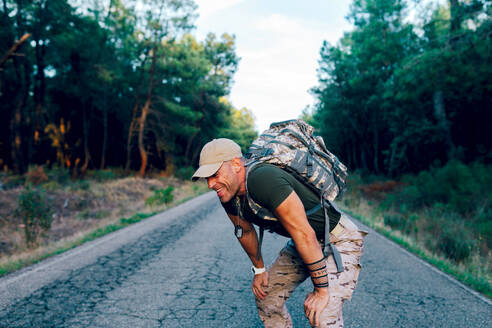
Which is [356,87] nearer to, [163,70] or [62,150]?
[163,70]

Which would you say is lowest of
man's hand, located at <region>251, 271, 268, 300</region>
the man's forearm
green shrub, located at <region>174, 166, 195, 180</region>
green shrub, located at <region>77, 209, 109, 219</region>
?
green shrub, located at <region>174, 166, 195, 180</region>

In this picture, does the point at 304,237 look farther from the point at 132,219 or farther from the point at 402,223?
the point at 132,219

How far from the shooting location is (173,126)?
107ft

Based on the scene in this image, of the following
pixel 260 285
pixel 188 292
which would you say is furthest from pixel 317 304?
pixel 188 292

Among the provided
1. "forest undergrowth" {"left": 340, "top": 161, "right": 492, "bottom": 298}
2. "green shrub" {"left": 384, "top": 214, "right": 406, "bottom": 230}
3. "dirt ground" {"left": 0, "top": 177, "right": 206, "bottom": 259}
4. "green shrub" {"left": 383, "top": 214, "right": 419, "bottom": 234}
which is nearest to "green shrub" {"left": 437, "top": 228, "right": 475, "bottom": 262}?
"forest undergrowth" {"left": 340, "top": 161, "right": 492, "bottom": 298}

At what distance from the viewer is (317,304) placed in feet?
6.64

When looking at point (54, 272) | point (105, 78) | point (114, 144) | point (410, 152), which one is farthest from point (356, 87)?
point (54, 272)

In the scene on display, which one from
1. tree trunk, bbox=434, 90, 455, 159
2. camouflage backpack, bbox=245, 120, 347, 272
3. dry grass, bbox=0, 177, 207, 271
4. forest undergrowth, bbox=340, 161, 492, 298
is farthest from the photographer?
tree trunk, bbox=434, 90, 455, 159

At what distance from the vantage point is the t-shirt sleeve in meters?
1.90

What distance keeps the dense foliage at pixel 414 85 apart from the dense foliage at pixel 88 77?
42.2 feet

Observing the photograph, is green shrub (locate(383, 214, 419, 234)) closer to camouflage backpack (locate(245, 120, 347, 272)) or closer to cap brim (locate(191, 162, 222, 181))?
camouflage backpack (locate(245, 120, 347, 272))

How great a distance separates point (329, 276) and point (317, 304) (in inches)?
9.2

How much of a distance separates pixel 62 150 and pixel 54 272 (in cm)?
2277

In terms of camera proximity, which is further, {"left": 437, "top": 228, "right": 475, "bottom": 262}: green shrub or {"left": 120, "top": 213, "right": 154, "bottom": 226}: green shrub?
{"left": 120, "top": 213, "right": 154, "bottom": 226}: green shrub
